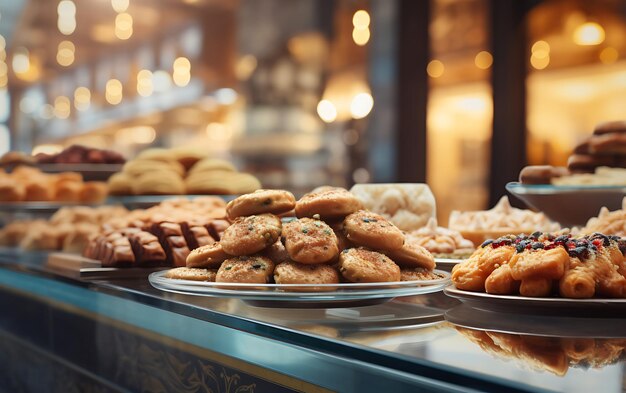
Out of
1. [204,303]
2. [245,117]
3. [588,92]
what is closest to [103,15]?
[245,117]

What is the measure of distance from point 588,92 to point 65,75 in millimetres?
5307

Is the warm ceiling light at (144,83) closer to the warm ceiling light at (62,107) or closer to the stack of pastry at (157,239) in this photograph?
the warm ceiling light at (62,107)

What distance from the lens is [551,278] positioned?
110 cm

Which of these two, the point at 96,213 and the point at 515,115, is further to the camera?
the point at 515,115

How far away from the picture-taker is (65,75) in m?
7.62

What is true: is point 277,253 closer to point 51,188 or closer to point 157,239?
point 157,239

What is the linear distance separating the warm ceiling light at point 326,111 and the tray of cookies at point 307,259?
4.78m

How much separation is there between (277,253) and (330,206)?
13cm

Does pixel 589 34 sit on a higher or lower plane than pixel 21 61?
lower

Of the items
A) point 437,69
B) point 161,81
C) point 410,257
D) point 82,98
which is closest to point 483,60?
point 437,69

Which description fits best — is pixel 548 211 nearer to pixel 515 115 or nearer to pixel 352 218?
pixel 352 218

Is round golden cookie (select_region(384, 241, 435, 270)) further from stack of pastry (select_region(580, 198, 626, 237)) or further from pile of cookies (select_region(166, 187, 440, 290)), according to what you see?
stack of pastry (select_region(580, 198, 626, 237))

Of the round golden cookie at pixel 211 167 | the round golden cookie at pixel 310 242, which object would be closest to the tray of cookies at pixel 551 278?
the round golden cookie at pixel 310 242

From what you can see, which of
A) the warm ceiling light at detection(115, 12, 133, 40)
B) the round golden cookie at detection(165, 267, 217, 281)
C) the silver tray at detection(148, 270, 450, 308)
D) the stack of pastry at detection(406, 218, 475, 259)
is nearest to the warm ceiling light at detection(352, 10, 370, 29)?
the warm ceiling light at detection(115, 12, 133, 40)
